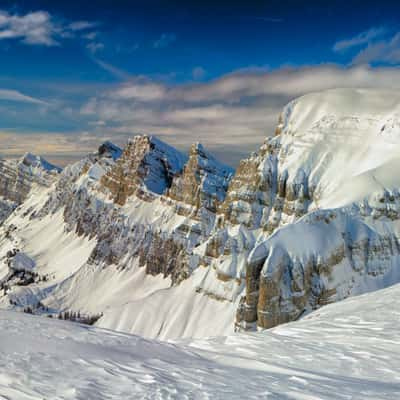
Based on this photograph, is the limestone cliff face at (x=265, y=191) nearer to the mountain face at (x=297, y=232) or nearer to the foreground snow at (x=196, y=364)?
the mountain face at (x=297, y=232)

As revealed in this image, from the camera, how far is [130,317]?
14700 cm

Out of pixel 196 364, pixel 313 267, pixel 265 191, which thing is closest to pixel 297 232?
pixel 313 267

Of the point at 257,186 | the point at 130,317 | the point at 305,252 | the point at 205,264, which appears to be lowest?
the point at 130,317

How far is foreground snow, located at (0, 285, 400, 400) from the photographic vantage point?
985 centimetres

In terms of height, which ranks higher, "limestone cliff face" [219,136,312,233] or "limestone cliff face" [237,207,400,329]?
"limestone cliff face" [219,136,312,233]

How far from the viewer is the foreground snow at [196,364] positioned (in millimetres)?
9852

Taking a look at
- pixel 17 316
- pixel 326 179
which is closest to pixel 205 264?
pixel 326 179

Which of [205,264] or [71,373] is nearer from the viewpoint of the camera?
[71,373]

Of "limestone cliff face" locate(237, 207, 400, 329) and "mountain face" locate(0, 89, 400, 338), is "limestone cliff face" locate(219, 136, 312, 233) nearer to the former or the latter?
"mountain face" locate(0, 89, 400, 338)

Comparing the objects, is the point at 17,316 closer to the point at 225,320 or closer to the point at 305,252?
A: the point at 305,252

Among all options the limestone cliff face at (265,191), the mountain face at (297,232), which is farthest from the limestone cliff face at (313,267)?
the limestone cliff face at (265,191)

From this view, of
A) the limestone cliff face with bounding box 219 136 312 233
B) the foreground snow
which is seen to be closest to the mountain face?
the limestone cliff face with bounding box 219 136 312 233

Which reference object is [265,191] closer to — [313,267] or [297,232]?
[297,232]

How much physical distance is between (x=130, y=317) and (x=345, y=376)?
142 meters
